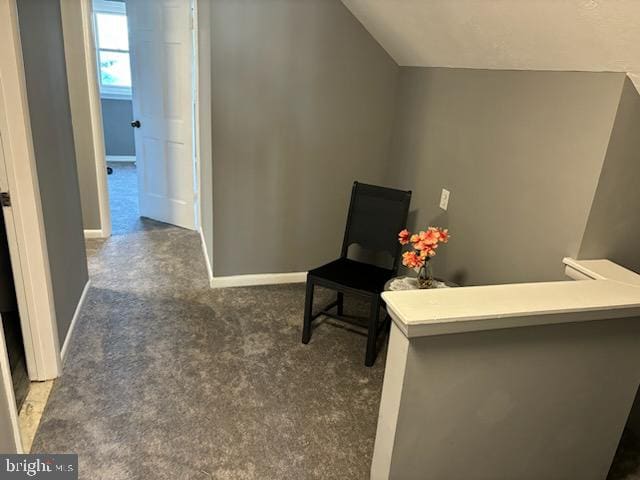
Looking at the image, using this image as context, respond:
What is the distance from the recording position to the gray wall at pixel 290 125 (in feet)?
9.70

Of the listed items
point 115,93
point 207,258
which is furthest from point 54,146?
point 115,93

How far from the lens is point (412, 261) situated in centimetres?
230

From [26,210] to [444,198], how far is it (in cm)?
A: 207

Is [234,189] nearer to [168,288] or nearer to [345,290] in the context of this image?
[168,288]

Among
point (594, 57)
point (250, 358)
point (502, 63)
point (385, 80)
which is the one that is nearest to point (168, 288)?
point (250, 358)

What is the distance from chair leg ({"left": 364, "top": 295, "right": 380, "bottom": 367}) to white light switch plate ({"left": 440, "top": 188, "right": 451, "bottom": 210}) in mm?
674

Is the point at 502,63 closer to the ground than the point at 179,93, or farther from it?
farther from it

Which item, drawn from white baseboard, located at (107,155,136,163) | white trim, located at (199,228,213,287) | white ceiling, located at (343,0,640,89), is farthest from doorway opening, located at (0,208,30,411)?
white baseboard, located at (107,155,136,163)

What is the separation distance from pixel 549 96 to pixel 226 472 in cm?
198

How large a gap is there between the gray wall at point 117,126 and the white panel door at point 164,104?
112 inches

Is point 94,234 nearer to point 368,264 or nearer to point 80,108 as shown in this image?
point 80,108

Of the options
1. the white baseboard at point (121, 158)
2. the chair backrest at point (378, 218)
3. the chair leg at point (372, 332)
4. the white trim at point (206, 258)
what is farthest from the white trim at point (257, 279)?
the white baseboard at point (121, 158)

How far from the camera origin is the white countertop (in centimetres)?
138

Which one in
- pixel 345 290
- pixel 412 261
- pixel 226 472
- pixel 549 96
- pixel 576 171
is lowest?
pixel 226 472
